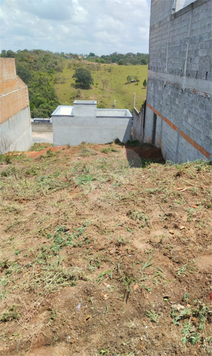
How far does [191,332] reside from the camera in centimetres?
335

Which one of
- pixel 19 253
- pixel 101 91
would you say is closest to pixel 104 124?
pixel 19 253

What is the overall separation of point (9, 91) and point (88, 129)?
629cm

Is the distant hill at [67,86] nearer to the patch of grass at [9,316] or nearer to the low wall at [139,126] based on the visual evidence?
the low wall at [139,126]

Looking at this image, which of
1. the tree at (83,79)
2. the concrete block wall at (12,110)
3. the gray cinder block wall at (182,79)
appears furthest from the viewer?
the tree at (83,79)

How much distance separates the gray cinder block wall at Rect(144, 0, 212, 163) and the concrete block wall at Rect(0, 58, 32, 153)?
32.7 feet

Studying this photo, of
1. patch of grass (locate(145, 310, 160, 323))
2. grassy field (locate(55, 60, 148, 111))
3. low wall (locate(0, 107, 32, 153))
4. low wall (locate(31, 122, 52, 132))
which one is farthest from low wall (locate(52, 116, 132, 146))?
grassy field (locate(55, 60, 148, 111))

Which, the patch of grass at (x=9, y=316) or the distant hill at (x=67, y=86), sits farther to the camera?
the distant hill at (x=67, y=86)

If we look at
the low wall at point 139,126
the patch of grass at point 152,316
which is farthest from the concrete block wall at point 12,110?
the patch of grass at point 152,316

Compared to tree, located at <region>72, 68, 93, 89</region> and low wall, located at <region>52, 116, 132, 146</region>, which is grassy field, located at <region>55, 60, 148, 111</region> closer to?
tree, located at <region>72, 68, 93, 89</region>

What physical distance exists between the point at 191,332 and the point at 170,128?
9.00m

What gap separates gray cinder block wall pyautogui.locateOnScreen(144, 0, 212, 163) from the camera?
7.59 m

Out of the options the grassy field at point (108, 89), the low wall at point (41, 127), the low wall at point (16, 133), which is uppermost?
the grassy field at point (108, 89)

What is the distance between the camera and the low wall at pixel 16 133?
1825cm

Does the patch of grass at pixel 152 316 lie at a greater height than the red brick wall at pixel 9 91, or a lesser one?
lesser
